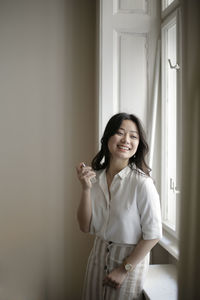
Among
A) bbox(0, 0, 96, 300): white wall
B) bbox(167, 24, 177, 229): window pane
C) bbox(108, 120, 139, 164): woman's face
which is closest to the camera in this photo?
bbox(108, 120, 139, 164): woman's face

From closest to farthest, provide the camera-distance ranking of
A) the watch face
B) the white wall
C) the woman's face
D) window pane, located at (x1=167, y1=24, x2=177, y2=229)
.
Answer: the watch face < the woman's face < window pane, located at (x1=167, y1=24, x2=177, y2=229) < the white wall

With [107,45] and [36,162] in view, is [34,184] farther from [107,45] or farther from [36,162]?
[107,45]

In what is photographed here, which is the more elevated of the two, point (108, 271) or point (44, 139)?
point (44, 139)

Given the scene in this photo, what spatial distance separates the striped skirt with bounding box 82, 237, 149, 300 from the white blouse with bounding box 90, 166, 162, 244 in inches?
1.8

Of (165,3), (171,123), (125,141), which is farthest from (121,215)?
(165,3)

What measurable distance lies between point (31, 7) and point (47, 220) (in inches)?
63.2

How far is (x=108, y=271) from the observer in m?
1.37

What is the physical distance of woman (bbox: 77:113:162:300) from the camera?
1311 millimetres

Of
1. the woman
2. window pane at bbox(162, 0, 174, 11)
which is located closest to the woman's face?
the woman

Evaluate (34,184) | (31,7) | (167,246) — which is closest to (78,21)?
(31,7)

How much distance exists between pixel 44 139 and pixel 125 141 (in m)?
1.04

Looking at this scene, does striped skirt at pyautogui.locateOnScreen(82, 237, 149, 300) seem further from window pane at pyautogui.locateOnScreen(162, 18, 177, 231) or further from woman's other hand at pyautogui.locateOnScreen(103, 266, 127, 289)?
window pane at pyautogui.locateOnScreen(162, 18, 177, 231)

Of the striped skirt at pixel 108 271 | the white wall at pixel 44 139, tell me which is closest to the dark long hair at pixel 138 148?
the striped skirt at pixel 108 271

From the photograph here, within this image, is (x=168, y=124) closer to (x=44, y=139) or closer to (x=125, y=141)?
(x=125, y=141)
